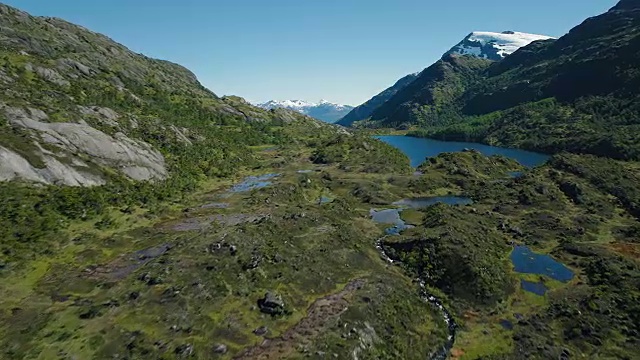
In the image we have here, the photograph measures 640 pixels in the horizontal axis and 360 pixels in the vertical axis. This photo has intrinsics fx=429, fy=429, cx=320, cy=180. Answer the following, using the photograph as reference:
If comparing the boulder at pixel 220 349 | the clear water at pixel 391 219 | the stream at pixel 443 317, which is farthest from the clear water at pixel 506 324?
the boulder at pixel 220 349

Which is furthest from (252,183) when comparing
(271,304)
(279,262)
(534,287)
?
(534,287)

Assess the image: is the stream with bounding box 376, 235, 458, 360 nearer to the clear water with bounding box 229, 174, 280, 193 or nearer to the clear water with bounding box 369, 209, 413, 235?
the clear water with bounding box 369, 209, 413, 235

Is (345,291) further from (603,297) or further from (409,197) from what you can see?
(409,197)

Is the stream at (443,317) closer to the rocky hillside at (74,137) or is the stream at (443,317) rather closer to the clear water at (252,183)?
the clear water at (252,183)

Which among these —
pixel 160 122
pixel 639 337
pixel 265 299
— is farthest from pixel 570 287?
pixel 160 122

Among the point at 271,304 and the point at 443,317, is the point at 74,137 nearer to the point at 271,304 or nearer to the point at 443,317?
the point at 271,304

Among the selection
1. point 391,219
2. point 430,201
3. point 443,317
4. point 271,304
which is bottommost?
point 430,201
